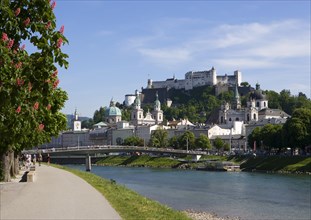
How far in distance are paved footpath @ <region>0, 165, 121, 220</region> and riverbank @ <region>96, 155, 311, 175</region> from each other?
39.9 meters

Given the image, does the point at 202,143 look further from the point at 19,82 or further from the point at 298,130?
the point at 19,82

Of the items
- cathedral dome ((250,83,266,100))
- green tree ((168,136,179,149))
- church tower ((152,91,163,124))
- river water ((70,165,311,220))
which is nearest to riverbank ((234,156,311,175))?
river water ((70,165,311,220))

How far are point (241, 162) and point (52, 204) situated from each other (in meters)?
56.6

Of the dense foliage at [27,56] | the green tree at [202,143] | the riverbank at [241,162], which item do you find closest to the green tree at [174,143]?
the green tree at [202,143]

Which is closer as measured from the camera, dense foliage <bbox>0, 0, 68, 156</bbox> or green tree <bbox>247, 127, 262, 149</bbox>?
dense foliage <bbox>0, 0, 68, 156</bbox>

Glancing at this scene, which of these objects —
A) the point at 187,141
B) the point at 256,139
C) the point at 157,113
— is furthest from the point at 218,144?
the point at 157,113

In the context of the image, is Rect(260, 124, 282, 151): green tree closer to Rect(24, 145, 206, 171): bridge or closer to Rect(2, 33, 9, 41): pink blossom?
Rect(24, 145, 206, 171): bridge

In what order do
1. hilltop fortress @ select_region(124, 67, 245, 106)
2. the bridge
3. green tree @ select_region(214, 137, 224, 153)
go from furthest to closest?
1. hilltop fortress @ select_region(124, 67, 245, 106)
2. green tree @ select_region(214, 137, 224, 153)
3. the bridge

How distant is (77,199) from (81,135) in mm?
135372

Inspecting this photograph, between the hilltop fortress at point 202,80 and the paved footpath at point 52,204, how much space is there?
139 m

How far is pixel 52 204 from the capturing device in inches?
488

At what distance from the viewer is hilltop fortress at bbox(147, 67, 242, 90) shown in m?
154

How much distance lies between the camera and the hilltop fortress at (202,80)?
154250 mm

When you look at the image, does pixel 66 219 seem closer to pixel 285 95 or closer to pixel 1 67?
pixel 1 67
